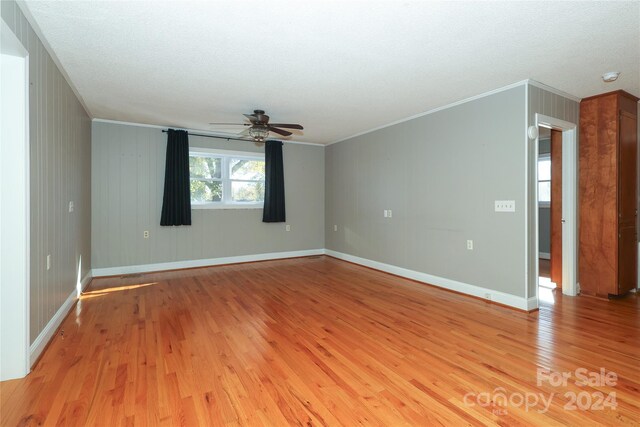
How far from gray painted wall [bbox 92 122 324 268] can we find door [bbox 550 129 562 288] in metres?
4.64

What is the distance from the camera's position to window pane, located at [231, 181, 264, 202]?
6.03 metres

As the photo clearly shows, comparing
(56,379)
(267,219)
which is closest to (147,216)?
(267,219)

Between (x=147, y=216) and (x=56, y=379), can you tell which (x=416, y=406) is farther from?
(x=147, y=216)

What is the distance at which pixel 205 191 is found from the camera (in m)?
5.75

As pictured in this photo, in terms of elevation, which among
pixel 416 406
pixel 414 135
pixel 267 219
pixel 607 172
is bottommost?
pixel 416 406

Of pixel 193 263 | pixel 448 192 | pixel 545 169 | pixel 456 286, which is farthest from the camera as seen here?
pixel 545 169

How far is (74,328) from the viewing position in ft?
9.72

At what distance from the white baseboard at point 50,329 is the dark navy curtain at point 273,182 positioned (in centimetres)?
327

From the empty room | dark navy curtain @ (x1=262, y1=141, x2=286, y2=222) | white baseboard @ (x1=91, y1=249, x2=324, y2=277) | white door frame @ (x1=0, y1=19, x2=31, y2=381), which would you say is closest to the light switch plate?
the empty room

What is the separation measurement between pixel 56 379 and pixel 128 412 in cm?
77

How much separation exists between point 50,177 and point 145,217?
2.65 metres

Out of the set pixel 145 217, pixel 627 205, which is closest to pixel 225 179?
pixel 145 217

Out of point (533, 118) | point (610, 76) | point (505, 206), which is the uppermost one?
point (610, 76)

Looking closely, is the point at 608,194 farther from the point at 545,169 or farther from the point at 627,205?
the point at 545,169
